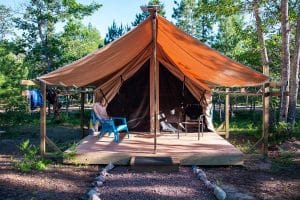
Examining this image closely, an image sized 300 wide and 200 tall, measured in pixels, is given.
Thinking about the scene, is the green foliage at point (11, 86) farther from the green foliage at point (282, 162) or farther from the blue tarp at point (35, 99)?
the blue tarp at point (35, 99)

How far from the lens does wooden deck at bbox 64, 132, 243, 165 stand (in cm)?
634

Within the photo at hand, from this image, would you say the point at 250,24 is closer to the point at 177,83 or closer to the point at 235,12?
the point at 235,12

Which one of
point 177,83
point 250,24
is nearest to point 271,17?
point 250,24

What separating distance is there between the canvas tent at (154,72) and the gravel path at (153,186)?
4.96ft

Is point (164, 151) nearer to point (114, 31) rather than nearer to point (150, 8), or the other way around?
point (150, 8)

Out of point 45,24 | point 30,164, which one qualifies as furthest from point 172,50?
point 45,24

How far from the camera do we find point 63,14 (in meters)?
14.5

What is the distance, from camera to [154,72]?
6629 millimetres

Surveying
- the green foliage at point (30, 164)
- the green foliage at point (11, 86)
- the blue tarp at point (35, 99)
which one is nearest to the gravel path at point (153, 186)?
the green foliage at point (30, 164)

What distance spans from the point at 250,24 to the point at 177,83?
4128mm

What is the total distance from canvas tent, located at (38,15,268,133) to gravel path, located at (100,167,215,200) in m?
1.51

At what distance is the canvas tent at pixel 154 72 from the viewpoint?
6.52 meters

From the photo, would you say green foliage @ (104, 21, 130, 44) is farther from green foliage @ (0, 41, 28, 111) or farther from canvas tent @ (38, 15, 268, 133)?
canvas tent @ (38, 15, 268, 133)

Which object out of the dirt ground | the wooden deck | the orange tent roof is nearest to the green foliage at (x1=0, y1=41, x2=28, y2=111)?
the wooden deck
